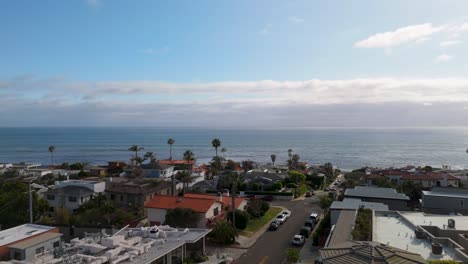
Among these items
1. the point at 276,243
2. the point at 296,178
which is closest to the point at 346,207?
the point at 276,243

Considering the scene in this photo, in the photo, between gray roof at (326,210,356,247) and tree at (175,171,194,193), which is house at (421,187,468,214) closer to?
gray roof at (326,210,356,247)

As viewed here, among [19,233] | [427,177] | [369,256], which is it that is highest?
[369,256]

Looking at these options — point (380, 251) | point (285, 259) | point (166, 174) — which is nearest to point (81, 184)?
point (166, 174)

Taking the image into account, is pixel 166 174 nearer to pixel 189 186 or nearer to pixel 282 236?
pixel 189 186

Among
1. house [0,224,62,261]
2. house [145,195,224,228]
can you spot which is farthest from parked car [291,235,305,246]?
house [0,224,62,261]

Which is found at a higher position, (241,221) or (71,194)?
(71,194)

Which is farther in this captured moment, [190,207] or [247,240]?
[190,207]

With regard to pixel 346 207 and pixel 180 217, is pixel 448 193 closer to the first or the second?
pixel 346 207

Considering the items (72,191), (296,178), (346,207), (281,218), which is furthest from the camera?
(296,178)
